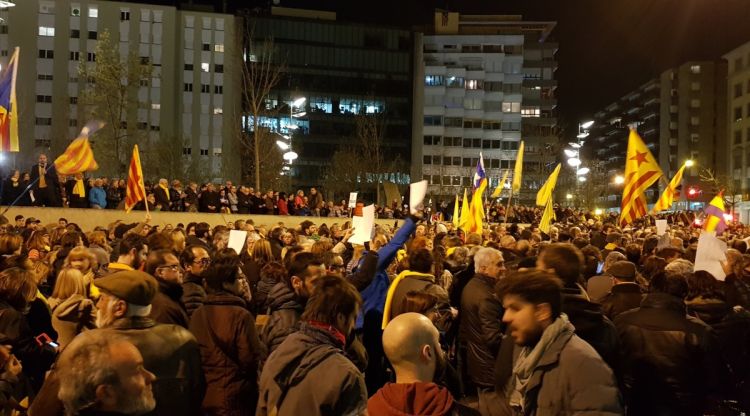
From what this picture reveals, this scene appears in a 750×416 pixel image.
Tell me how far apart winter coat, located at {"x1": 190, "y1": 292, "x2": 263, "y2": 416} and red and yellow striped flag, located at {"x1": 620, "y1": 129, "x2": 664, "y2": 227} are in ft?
32.9

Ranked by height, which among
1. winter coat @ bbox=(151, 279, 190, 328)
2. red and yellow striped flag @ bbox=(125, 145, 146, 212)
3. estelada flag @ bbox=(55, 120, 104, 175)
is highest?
estelada flag @ bbox=(55, 120, 104, 175)

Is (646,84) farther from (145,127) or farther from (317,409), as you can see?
(317,409)

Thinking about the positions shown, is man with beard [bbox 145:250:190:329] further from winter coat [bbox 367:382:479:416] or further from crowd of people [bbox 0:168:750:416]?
winter coat [bbox 367:382:479:416]

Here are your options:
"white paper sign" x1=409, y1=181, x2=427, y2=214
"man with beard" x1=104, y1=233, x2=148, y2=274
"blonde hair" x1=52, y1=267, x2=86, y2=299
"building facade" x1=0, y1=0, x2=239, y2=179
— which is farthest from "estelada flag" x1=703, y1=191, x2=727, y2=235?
"building facade" x1=0, y1=0, x2=239, y2=179

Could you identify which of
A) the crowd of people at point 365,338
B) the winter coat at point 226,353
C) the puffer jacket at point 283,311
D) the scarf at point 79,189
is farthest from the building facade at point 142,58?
the winter coat at point 226,353

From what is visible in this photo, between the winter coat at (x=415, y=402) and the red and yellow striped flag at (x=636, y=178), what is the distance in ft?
36.5

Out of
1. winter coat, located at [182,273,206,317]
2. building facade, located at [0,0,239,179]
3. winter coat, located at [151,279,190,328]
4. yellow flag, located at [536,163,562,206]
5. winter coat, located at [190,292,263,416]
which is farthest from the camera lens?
building facade, located at [0,0,239,179]

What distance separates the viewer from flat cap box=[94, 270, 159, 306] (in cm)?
392

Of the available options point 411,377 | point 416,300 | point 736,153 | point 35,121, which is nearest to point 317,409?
point 411,377

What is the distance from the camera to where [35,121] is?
88.4 m

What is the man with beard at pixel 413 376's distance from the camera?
315cm

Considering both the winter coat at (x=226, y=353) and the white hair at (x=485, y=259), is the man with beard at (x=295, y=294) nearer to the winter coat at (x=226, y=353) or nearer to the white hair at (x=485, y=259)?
the winter coat at (x=226, y=353)

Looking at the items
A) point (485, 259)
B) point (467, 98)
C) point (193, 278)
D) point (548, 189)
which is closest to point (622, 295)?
point (485, 259)

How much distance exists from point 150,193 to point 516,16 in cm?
9340
